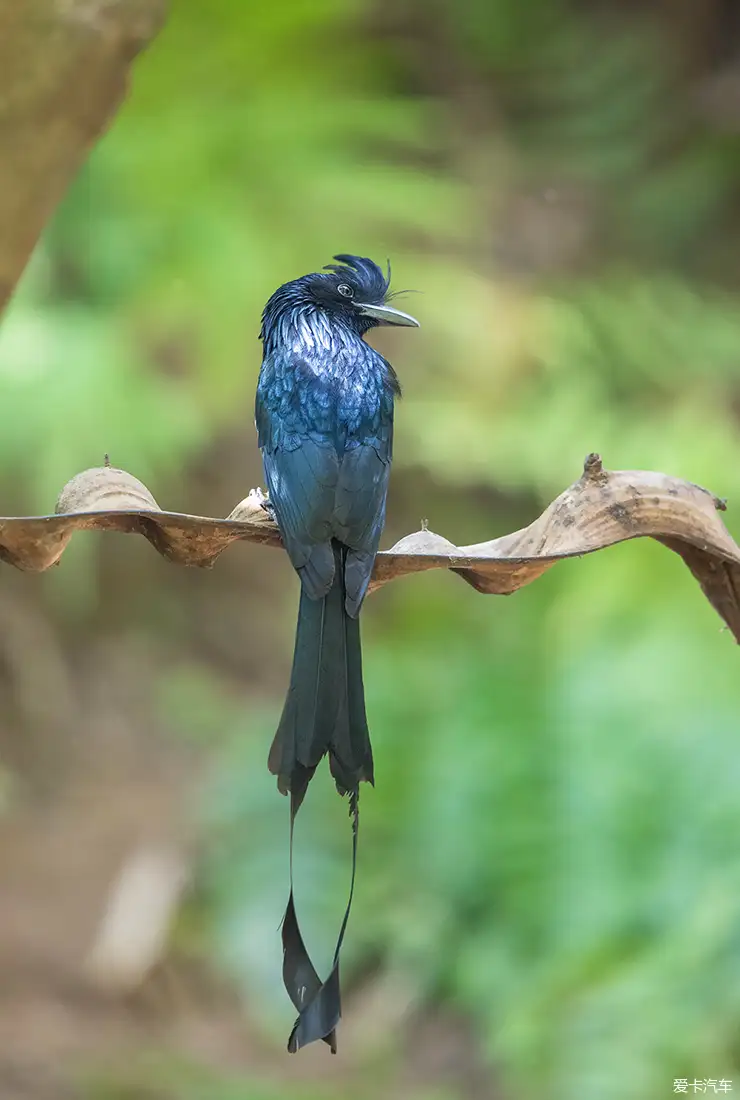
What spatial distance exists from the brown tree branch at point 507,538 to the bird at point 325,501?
80mm

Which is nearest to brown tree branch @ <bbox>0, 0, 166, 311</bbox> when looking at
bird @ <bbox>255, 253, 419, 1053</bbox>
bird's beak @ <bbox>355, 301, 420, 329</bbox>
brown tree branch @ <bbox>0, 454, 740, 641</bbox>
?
bird @ <bbox>255, 253, 419, 1053</bbox>

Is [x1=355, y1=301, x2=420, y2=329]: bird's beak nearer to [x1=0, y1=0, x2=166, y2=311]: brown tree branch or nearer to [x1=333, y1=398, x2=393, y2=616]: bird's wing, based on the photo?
[x1=333, y1=398, x2=393, y2=616]: bird's wing

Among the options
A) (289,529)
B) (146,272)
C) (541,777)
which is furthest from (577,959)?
(146,272)

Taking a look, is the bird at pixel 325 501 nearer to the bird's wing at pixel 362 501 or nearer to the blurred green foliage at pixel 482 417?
the bird's wing at pixel 362 501

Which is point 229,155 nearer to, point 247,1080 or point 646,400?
point 646,400

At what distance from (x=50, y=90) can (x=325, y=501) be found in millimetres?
990

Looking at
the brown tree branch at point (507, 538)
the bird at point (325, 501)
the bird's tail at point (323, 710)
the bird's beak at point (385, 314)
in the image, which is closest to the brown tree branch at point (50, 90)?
the bird at point (325, 501)

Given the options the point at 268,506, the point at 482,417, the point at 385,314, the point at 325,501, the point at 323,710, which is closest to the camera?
the point at 323,710

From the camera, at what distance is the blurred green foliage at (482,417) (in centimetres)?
362

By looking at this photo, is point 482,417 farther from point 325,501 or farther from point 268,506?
point 325,501

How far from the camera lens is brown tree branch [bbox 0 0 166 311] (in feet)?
7.69

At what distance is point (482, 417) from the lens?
5.02 metres

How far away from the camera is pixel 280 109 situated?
4988 mm

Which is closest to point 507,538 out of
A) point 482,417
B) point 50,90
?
point 50,90
